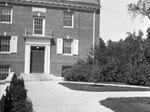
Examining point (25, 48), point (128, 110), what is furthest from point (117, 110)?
point (25, 48)

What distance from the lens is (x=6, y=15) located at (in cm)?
2789

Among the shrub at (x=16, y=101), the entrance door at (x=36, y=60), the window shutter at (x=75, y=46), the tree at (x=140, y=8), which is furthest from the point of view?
the window shutter at (x=75, y=46)

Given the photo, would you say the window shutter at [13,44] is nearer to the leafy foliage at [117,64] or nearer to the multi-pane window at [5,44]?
the multi-pane window at [5,44]

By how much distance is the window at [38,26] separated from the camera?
28.6m

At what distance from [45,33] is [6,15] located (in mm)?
4776

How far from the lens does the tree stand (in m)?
11.6

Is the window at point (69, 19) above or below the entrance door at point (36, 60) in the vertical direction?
above

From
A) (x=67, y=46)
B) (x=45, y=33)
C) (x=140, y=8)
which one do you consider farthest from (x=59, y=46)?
(x=140, y=8)

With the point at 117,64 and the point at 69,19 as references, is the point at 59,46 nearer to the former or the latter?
the point at 69,19

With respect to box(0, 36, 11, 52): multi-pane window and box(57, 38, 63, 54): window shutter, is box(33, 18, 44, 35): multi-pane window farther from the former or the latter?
box(0, 36, 11, 52): multi-pane window

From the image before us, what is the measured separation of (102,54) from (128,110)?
52.0ft

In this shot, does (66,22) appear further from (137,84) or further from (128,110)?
(128,110)

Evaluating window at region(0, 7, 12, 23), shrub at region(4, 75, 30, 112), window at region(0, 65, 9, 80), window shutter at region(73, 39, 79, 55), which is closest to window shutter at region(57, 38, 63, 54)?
window shutter at region(73, 39, 79, 55)

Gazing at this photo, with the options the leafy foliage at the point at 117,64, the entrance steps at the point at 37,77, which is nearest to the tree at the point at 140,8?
the leafy foliage at the point at 117,64
